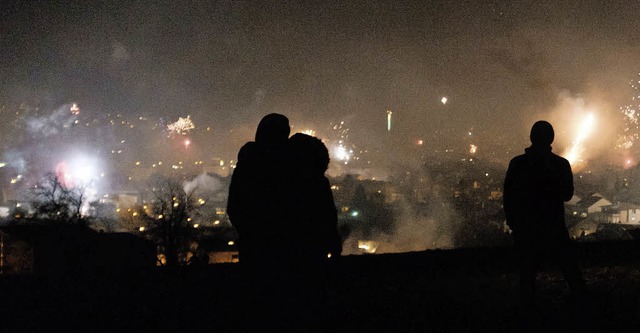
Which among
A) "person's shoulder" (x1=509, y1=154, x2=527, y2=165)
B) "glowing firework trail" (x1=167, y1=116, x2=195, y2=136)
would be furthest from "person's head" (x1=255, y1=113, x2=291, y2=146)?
"glowing firework trail" (x1=167, y1=116, x2=195, y2=136)

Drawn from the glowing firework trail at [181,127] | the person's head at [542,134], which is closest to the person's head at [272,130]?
the person's head at [542,134]

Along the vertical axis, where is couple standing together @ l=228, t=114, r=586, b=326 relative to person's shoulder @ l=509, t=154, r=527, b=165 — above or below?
below

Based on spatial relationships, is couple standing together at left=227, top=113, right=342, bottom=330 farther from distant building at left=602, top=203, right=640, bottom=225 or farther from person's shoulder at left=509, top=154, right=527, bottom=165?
distant building at left=602, top=203, right=640, bottom=225

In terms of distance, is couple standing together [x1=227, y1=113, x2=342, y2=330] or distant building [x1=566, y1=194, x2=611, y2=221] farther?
distant building [x1=566, y1=194, x2=611, y2=221]

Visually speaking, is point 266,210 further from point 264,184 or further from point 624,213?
point 624,213

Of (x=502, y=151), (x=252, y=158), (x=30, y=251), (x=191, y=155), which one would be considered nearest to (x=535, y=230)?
Result: (x=252, y=158)

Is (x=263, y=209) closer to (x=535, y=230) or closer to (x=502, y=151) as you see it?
(x=535, y=230)

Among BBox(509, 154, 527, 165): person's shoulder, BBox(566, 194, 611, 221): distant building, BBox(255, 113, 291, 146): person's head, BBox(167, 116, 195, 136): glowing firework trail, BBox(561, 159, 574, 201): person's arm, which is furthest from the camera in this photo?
BBox(167, 116, 195, 136): glowing firework trail
